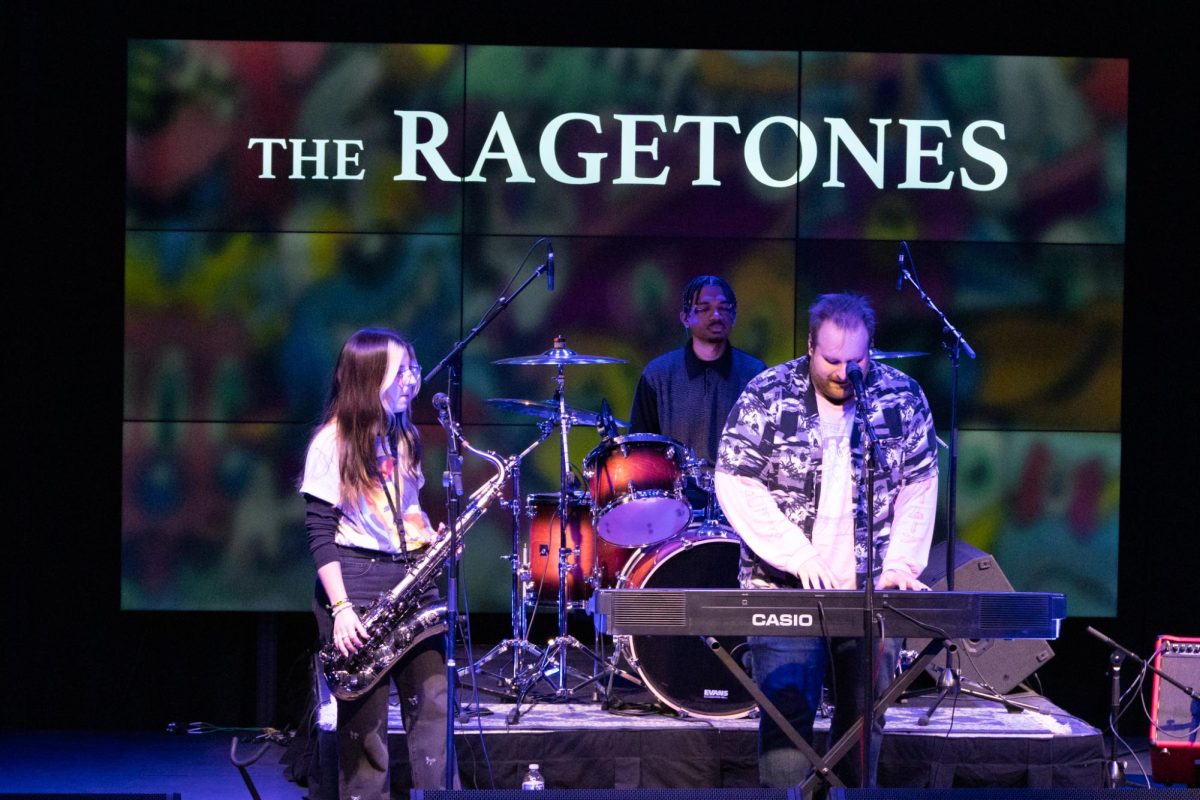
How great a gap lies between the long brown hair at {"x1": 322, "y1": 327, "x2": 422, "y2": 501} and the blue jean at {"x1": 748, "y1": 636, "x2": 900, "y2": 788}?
4.07 feet

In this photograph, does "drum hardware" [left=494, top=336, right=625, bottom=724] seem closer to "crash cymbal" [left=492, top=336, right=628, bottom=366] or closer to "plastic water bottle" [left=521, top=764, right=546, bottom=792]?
"crash cymbal" [left=492, top=336, right=628, bottom=366]

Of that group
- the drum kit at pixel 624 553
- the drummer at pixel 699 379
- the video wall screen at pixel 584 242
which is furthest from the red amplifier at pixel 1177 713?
the drummer at pixel 699 379

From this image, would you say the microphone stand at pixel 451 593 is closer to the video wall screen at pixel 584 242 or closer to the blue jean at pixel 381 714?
the blue jean at pixel 381 714

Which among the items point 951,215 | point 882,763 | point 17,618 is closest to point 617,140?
point 951,215

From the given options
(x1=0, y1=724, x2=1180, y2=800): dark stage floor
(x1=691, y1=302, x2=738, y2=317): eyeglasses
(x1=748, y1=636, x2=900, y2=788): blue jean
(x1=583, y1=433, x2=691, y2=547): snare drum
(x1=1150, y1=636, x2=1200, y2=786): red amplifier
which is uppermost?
(x1=691, y1=302, x2=738, y2=317): eyeglasses

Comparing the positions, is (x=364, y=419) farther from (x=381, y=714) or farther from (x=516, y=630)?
(x=516, y=630)

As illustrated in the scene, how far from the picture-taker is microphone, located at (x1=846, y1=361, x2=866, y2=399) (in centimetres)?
374

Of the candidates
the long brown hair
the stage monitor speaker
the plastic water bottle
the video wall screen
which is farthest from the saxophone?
the stage monitor speaker

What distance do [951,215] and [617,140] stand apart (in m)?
1.69

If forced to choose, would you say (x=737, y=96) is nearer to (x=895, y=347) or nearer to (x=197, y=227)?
(x=895, y=347)

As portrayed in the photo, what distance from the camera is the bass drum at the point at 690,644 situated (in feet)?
18.6

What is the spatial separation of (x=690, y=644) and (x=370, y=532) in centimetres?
186

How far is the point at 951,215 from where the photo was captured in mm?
6996

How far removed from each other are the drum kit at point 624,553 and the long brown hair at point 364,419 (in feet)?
4.71
